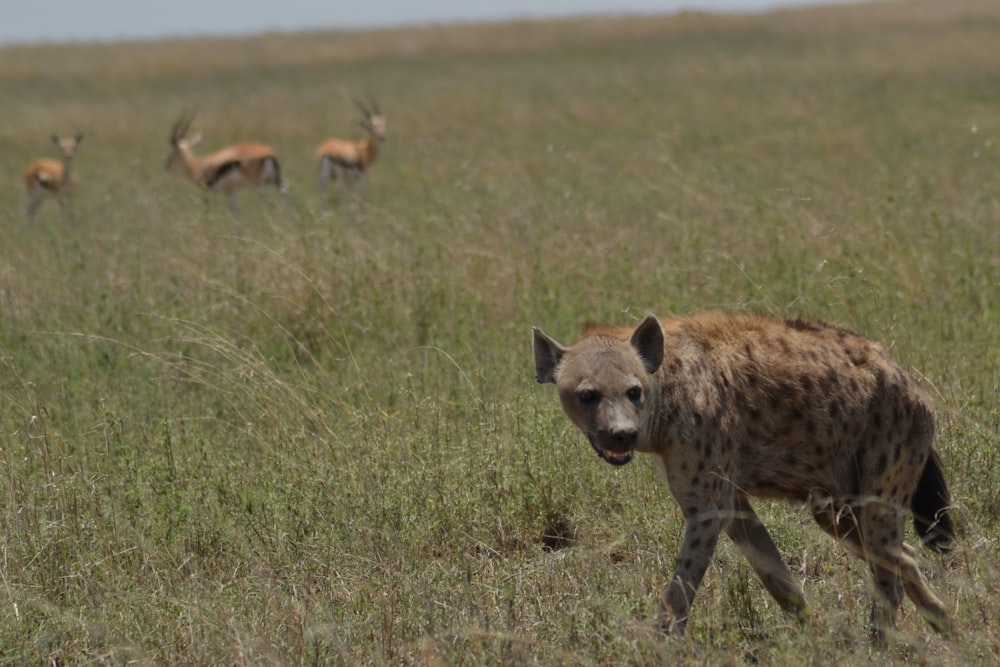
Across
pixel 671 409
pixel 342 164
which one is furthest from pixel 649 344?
pixel 342 164

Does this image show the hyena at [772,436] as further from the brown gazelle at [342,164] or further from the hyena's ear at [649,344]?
the brown gazelle at [342,164]

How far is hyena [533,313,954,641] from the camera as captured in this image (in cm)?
399

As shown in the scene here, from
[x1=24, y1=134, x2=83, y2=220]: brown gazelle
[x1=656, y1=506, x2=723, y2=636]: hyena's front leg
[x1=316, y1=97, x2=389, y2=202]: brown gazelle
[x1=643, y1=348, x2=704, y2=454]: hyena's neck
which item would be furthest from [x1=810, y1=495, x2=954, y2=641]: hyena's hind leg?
[x1=24, y1=134, x2=83, y2=220]: brown gazelle

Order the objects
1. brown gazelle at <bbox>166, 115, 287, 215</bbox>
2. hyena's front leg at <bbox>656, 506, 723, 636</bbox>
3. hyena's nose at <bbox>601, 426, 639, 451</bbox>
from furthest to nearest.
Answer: brown gazelle at <bbox>166, 115, 287, 215</bbox>
hyena's front leg at <bbox>656, 506, 723, 636</bbox>
hyena's nose at <bbox>601, 426, 639, 451</bbox>

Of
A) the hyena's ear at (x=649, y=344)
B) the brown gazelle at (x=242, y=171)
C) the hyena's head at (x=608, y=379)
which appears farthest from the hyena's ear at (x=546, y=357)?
the brown gazelle at (x=242, y=171)

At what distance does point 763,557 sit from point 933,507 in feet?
1.93

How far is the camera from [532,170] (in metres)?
14.8

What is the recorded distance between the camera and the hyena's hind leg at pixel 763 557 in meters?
4.13

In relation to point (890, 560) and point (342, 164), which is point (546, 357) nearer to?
point (890, 560)

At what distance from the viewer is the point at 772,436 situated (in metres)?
4.14

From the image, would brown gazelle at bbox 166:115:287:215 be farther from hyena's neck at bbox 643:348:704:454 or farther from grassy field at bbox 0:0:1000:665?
hyena's neck at bbox 643:348:704:454

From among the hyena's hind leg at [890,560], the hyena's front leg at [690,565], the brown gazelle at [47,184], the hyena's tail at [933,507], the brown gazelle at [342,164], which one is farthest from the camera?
the brown gazelle at [342,164]

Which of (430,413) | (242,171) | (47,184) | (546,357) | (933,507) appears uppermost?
(546,357)

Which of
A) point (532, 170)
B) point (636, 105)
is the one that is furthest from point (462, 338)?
point (636, 105)
